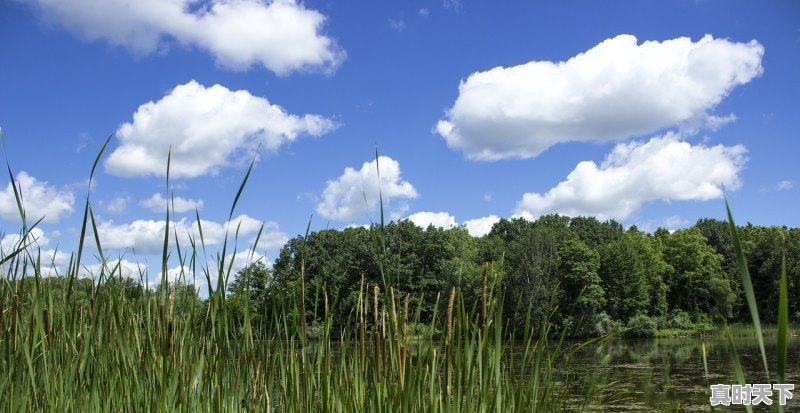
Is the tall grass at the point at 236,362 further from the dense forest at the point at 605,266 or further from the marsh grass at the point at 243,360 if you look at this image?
the dense forest at the point at 605,266

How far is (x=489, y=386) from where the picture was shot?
2.52 metres

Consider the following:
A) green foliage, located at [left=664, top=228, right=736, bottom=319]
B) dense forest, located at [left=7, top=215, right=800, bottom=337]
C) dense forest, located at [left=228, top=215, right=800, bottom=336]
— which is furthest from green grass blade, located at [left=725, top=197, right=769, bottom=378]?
green foliage, located at [left=664, top=228, right=736, bottom=319]

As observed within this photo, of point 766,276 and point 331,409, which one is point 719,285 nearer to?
point 766,276

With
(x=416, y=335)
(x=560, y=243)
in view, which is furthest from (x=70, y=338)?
(x=560, y=243)

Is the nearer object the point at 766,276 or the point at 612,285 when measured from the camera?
the point at 612,285

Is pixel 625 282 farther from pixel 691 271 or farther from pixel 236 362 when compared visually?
pixel 236 362

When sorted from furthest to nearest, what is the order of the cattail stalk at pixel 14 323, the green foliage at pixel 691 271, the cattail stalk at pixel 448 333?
the green foliage at pixel 691 271 → the cattail stalk at pixel 14 323 → the cattail stalk at pixel 448 333

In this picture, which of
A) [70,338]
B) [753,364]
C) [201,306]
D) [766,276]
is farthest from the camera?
[766,276]

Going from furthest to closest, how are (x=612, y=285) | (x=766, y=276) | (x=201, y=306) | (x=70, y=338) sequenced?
(x=766, y=276)
(x=612, y=285)
(x=201, y=306)
(x=70, y=338)

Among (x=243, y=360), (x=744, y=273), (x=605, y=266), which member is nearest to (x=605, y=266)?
(x=605, y=266)

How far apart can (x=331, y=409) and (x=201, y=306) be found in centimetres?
98

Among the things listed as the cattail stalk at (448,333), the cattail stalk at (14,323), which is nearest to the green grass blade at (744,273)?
the cattail stalk at (448,333)

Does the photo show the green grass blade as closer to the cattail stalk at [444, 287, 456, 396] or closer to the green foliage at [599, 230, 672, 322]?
the cattail stalk at [444, 287, 456, 396]

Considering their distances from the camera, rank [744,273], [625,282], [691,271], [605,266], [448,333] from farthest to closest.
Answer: [691,271] < [605,266] < [625,282] < [448,333] < [744,273]
